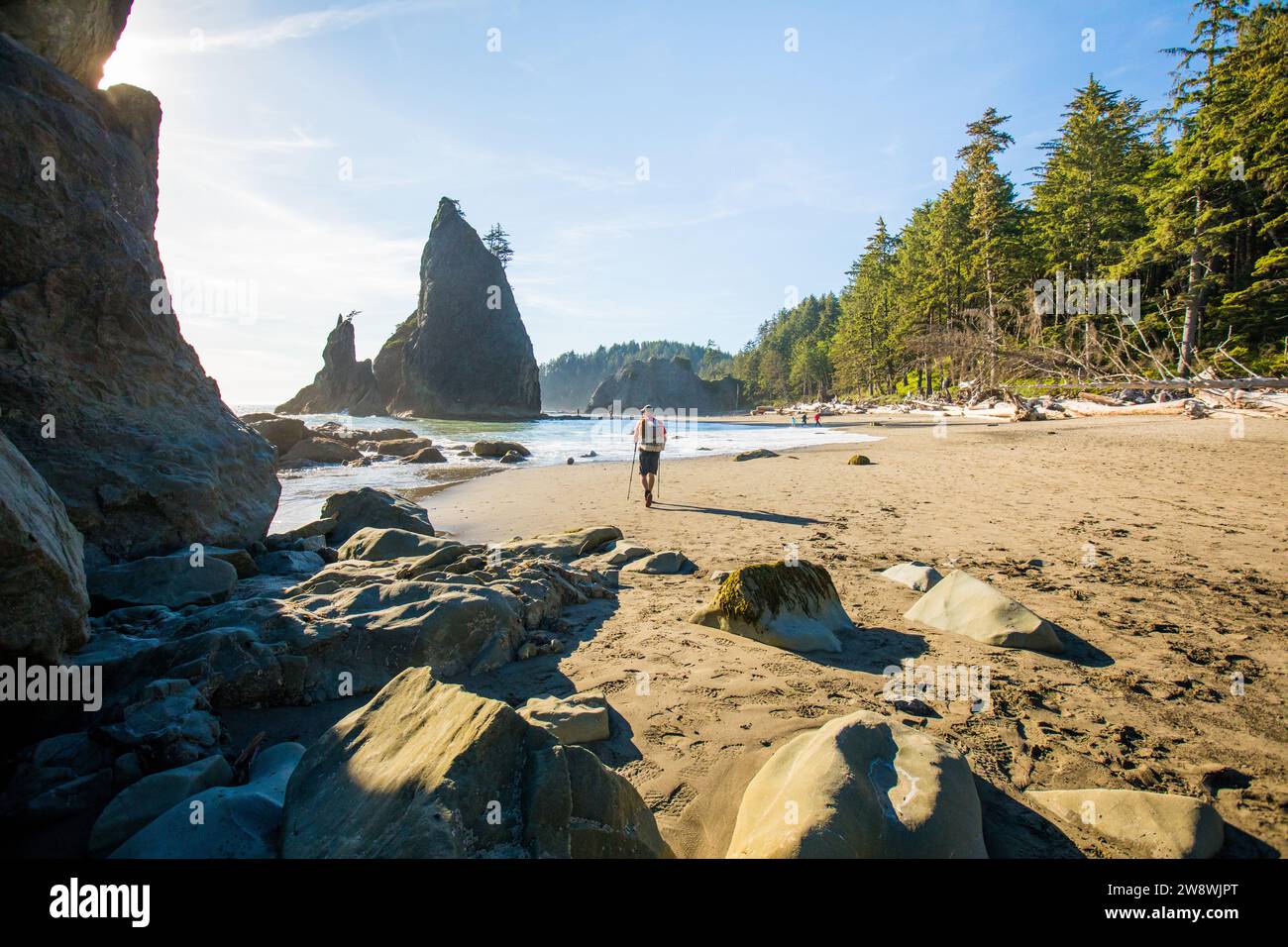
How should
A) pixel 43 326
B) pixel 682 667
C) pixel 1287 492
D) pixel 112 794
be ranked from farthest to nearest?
pixel 1287 492 < pixel 43 326 < pixel 682 667 < pixel 112 794

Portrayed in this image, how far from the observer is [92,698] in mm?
3307

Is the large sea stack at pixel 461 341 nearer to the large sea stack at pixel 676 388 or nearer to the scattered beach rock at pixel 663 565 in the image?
the large sea stack at pixel 676 388

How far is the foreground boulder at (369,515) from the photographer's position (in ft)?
28.8

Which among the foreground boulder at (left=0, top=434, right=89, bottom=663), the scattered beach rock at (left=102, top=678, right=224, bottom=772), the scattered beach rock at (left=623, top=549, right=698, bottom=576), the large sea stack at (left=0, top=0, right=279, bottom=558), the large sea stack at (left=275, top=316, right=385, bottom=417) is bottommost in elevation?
the scattered beach rock at (left=102, top=678, right=224, bottom=772)

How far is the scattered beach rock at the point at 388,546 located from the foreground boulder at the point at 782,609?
377 centimetres

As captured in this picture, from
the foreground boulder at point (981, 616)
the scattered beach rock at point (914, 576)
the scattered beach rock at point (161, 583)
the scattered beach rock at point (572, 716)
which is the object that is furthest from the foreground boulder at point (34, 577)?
the scattered beach rock at point (914, 576)

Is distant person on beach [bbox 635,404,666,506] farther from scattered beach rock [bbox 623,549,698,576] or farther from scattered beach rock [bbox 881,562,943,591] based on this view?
scattered beach rock [bbox 881,562,943,591]

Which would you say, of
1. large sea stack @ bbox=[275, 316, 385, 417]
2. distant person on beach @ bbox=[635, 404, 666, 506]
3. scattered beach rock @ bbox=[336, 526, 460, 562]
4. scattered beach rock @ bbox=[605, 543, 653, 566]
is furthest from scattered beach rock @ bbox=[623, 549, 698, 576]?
large sea stack @ bbox=[275, 316, 385, 417]

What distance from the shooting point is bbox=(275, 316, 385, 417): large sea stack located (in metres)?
89.8

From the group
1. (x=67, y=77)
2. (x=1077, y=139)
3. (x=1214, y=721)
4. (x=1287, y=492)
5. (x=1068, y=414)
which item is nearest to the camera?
(x=1214, y=721)

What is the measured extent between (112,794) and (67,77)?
9.41 meters

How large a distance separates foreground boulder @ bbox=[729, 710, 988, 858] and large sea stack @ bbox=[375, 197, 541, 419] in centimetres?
7811
